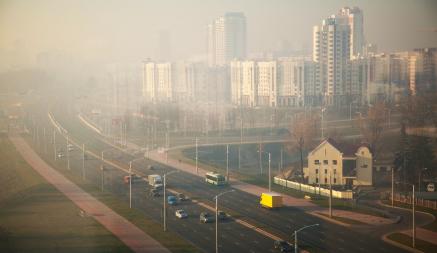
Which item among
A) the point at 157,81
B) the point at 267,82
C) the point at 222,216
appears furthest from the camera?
the point at 267,82

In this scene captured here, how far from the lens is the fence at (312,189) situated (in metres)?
11.6

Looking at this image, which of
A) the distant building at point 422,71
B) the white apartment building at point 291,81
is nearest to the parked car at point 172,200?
the distant building at point 422,71

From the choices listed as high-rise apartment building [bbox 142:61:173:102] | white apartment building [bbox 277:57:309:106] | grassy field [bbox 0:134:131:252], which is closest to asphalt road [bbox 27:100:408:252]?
grassy field [bbox 0:134:131:252]

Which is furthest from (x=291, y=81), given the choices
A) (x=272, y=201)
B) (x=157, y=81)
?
(x=272, y=201)

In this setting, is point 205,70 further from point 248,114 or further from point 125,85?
point 125,85

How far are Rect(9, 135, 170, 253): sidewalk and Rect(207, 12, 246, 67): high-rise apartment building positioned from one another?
2539 cm

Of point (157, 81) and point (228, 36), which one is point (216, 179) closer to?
point (157, 81)

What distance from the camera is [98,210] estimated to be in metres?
10.4

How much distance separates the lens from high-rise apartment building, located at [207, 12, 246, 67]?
133 ft

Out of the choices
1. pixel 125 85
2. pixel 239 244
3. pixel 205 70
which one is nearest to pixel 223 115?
pixel 125 85

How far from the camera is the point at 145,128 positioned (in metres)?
22.0

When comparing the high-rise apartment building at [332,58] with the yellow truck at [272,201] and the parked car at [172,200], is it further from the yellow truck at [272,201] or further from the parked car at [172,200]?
the yellow truck at [272,201]

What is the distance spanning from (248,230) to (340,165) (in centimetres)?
469

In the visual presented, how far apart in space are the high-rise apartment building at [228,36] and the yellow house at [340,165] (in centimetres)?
2613
